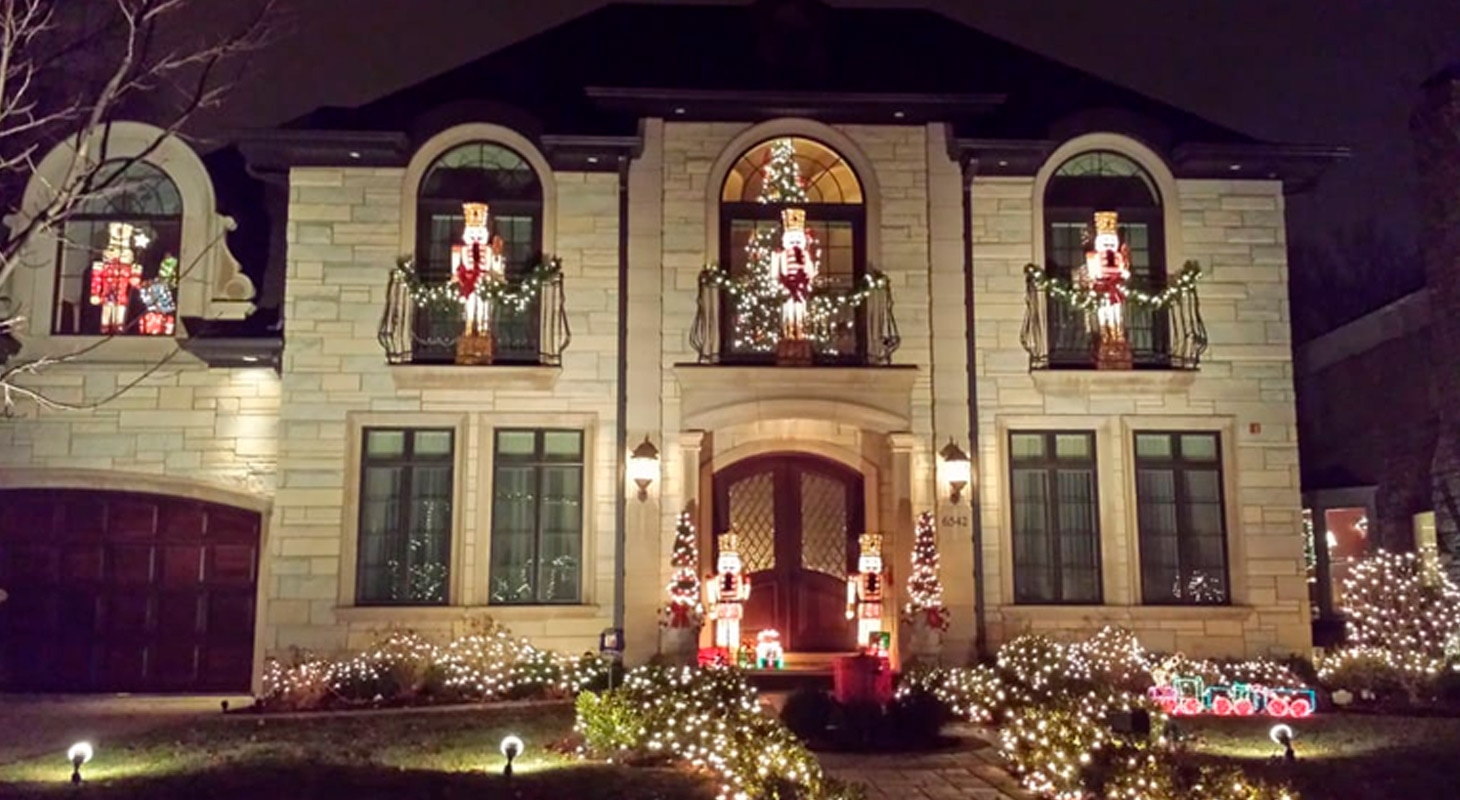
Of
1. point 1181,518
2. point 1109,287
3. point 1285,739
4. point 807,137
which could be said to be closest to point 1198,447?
point 1181,518

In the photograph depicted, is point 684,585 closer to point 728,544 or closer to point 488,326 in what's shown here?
point 728,544

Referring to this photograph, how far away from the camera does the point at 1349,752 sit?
9.25 m

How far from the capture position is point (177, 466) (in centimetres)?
1319

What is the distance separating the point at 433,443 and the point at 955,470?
18.0 feet

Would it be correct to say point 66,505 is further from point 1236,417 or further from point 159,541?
point 1236,417

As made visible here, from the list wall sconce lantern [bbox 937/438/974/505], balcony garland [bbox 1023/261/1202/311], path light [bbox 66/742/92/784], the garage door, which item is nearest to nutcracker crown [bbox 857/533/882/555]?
wall sconce lantern [bbox 937/438/974/505]

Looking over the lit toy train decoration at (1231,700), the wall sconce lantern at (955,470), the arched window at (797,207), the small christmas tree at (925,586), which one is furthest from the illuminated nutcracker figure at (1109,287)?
the lit toy train decoration at (1231,700)

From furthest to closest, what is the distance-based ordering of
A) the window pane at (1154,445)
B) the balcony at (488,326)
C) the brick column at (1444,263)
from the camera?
the brick column at (1444,263) < the window pane at (1154,445) < the balcony at (488,326)

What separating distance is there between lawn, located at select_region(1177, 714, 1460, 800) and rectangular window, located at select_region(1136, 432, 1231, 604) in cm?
229

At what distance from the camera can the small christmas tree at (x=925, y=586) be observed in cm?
1246

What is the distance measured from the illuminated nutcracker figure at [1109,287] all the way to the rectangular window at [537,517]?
5682 mm

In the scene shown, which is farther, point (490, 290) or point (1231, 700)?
point (490, 290)

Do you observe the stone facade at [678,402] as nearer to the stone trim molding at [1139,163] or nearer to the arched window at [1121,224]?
the stone trim molding at [1139,163]

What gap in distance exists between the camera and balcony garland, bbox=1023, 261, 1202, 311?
13312 millimetres
